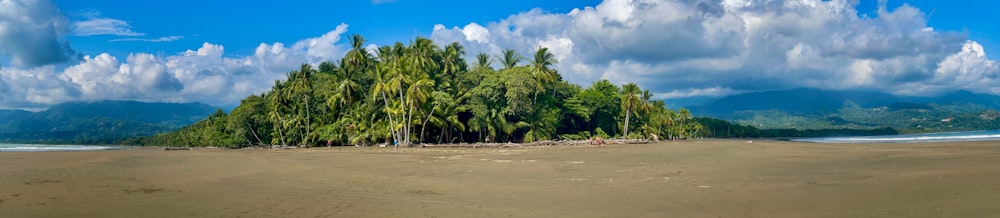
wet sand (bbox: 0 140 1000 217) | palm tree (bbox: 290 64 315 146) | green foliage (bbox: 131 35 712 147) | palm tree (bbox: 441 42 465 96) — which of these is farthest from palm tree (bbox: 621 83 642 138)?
wet sand (bbox: 0 140 1000 217)

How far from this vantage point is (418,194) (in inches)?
460

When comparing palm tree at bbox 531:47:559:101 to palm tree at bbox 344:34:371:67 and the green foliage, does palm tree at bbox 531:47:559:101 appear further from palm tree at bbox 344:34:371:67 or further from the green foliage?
palm tree at bbox 344:34:371:67

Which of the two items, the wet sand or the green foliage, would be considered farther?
the green foliage

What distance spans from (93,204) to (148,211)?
1.76 m

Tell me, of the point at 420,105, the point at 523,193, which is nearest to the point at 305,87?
the point at 420,105

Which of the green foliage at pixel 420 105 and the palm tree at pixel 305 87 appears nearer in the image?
the green foliage at pixel 420 105

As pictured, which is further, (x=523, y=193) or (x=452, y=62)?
(x=452, y=62)

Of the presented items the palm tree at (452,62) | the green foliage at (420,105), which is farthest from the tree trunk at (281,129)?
the palm tree at (452,62)

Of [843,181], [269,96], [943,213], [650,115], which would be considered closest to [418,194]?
[943,213]

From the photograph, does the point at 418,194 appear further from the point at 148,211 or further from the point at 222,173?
the point at 222,173

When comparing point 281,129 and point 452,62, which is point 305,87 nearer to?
point 281,129

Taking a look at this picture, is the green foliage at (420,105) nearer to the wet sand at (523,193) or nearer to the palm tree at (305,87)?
the palm tree at (305,87)

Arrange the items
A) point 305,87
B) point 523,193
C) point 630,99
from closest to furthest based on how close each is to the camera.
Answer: point 523,193
point 305,87
point 630,99

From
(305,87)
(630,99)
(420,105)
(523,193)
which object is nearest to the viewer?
(523,193)
